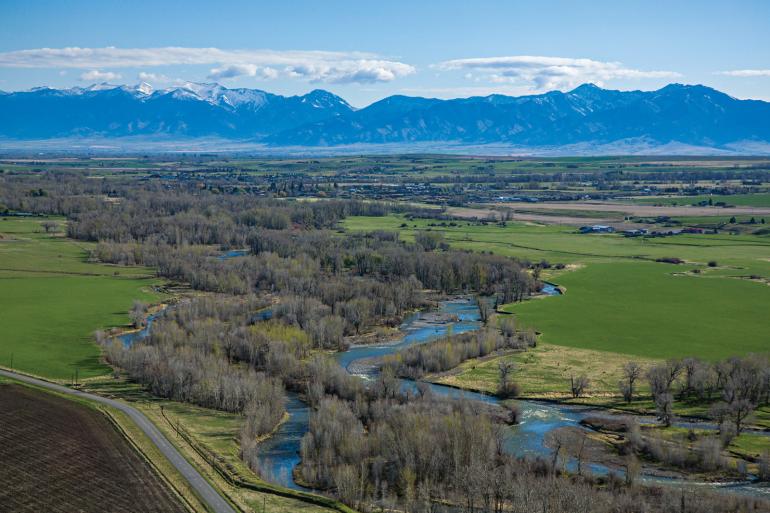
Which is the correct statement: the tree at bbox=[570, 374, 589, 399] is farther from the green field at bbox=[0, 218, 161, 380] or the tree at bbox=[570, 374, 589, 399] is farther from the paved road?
the green field at bbox=[0, 218, 161, 380]

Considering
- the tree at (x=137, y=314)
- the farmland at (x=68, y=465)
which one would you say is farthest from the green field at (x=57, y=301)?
the farmland at (x=68, y=465)

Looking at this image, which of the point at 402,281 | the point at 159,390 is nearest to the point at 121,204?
the point at 402,281

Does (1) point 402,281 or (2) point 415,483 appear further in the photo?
(1) point 402,281

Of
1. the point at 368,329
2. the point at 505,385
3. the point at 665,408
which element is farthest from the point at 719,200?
the point at 665,408

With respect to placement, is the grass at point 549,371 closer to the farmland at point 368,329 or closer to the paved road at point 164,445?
the farmland at point 368,329

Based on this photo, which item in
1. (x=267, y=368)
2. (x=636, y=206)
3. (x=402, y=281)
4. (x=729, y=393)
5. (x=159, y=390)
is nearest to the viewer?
(x=729, y=393)

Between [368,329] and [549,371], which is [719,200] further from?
[549,371]

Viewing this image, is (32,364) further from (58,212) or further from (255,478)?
(58,212)
